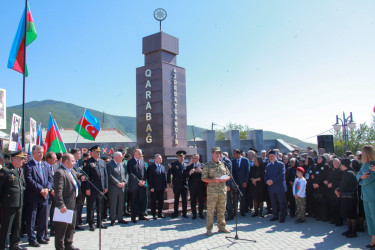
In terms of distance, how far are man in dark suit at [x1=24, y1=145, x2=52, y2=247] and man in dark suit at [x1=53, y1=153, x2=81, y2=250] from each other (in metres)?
1.15

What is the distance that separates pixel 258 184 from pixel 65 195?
5906 millimetres

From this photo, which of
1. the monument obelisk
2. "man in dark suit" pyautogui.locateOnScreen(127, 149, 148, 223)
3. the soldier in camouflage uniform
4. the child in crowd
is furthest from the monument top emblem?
the child in crowd

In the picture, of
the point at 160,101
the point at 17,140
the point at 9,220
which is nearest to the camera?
the point at 9,220

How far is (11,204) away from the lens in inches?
209

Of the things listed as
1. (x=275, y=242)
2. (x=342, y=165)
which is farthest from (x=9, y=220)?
(x=342, y=165)

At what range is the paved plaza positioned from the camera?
569cm

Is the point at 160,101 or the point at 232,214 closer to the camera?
the point at 232,214

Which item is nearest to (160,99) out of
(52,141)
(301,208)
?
(52,141)

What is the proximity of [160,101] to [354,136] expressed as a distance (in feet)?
90.2

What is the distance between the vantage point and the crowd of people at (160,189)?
534cm

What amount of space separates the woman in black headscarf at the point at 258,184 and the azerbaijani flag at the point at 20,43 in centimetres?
768

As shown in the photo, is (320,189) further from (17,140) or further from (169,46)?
(17,140)

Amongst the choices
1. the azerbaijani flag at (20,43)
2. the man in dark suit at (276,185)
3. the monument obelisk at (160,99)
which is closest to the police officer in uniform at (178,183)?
the man in dark suit at (276,185)

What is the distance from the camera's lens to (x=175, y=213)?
8484mm
